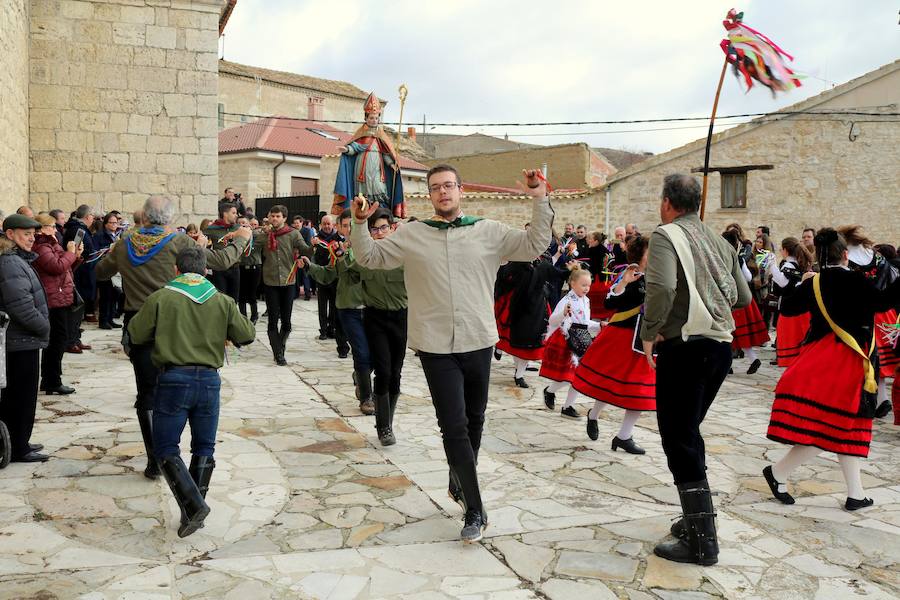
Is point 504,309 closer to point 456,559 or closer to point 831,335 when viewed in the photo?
point 831,335

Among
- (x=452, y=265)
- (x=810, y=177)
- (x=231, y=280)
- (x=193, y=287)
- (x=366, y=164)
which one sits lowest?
(x=231, y=280)

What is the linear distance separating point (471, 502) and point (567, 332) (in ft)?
11.8

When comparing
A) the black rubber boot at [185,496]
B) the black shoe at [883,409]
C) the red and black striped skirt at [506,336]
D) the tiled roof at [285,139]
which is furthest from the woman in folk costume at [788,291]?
the tiled roof at [285,139]

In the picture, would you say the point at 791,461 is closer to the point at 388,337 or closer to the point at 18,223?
the point at 388,337

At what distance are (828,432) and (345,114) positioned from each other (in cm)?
4184

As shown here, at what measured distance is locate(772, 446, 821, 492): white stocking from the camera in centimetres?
494

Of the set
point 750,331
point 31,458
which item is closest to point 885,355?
point 750,331

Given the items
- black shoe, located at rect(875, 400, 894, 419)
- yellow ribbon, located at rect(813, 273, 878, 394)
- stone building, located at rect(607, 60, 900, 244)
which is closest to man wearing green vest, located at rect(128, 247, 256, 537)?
yellow ribbon, located at rect(813, 273, 878, 394)

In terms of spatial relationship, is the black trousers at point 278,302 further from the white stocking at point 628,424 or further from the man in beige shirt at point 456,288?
the man in beige shirt at point 456,288

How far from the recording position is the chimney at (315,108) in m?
41.2

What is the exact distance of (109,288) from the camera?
12164mm

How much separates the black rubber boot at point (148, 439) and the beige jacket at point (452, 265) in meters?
1.91

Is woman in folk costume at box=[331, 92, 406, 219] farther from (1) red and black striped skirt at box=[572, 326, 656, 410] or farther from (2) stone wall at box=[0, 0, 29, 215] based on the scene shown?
(2) stone wall at box=[0, 0, 29, 215]

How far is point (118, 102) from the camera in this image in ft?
46.0
